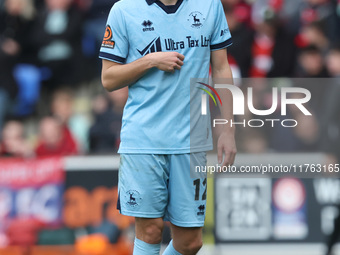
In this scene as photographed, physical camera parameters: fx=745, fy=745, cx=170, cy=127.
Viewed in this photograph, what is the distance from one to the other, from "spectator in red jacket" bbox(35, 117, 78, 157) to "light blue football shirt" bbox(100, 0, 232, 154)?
391 cm

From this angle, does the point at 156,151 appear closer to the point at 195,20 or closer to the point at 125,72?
the point at 125,72

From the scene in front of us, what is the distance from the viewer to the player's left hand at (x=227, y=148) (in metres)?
4.72

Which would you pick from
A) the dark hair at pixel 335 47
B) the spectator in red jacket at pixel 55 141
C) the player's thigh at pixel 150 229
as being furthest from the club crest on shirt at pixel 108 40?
the dark hair at pixel 335 47

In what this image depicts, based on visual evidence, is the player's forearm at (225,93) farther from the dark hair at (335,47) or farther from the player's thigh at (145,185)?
the dark hair at (335,47)

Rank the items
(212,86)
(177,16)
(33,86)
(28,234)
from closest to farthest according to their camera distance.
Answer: (177,16), (212,86), (28,234), (33,86)

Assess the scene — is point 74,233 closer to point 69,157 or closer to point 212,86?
point 69,157

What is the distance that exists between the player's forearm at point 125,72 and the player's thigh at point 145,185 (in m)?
0.46

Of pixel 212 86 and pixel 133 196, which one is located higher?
pixel 212 86

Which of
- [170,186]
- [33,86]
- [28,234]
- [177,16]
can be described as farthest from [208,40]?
[33,86]

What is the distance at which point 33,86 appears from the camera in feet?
31.7

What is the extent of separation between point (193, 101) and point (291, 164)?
345 cm

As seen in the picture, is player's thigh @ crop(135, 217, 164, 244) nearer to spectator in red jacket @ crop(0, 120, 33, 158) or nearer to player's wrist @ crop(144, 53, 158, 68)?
player's wrist @ crop(144, 53, 158, 68)

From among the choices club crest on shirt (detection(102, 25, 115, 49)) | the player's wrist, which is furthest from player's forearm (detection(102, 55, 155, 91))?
club crest on shirt (detection(102, 25, 115, 49))

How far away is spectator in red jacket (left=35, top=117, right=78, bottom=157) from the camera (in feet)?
28.1
